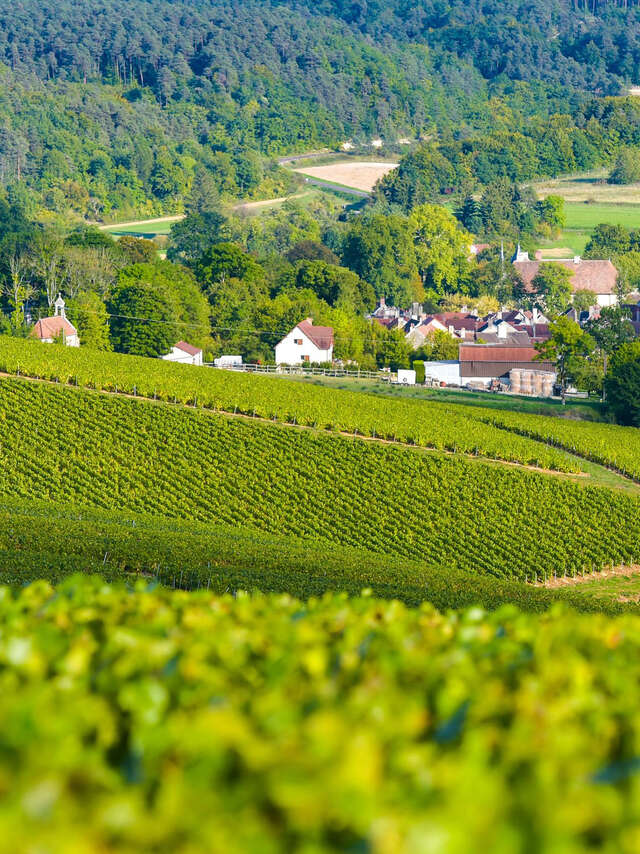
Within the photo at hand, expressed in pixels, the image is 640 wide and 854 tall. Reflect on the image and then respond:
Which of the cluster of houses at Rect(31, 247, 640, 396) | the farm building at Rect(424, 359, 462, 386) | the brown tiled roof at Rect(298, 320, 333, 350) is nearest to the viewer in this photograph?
the cluster of houses at Rect(31, 247, 640, 396)

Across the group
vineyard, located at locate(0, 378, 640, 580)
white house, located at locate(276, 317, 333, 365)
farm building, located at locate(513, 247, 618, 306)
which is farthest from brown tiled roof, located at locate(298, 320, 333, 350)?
farm building, located at locate(513, 247, 618, 306)

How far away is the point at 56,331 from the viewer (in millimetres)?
96125

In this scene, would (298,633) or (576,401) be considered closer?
(298,633)

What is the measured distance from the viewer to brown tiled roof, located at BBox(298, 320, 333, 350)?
110438 millimetres

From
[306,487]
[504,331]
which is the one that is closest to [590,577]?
[306,487]

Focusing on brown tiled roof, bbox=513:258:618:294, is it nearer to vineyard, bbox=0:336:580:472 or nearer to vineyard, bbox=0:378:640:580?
vineyard, bbox=0:336:580:472

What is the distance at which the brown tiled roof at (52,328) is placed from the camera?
9544 cm

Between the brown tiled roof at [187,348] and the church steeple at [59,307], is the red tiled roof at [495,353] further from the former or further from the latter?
the church steeple at [59,307]

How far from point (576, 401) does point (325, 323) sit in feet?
124

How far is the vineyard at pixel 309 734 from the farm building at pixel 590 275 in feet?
559

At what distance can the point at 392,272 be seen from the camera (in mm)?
164125

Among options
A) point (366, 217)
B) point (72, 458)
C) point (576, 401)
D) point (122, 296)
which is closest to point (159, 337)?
point (122, 296)

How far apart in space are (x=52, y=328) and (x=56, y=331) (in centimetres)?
97

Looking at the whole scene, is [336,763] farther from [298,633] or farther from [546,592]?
[546,592]
